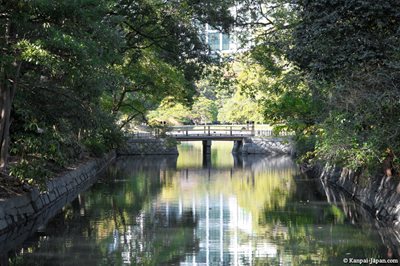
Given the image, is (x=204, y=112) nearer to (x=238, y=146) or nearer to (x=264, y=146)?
(x=238, y=146)

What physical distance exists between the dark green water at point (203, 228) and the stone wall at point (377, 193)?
0.55m

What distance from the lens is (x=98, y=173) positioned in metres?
33.0

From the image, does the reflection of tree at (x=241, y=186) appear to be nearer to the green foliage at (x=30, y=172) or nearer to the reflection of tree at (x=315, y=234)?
the reflection of tree at (x=315, y=234)

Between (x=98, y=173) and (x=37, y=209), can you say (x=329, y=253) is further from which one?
(x=98, y=173)

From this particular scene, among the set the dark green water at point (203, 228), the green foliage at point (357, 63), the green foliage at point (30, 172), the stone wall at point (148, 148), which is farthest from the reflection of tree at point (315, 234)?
the stone wall at point (148, 148)

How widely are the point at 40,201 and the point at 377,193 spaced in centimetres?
1012

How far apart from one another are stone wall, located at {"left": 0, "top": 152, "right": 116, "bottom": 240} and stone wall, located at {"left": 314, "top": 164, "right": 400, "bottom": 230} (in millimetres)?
9445

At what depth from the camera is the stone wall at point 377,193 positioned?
16.6m

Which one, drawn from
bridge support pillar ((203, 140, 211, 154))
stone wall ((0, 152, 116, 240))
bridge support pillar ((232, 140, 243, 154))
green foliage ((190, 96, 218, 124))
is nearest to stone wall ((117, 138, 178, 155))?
bridge support pillar ((203, 140, 211, 154))

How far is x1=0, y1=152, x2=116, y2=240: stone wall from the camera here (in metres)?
15.4

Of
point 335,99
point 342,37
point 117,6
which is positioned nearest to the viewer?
point 342,37

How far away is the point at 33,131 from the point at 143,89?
1661 cm

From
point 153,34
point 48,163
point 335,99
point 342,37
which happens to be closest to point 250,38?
point 153,34

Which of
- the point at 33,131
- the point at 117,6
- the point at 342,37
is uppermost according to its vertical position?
the point at 117,6
